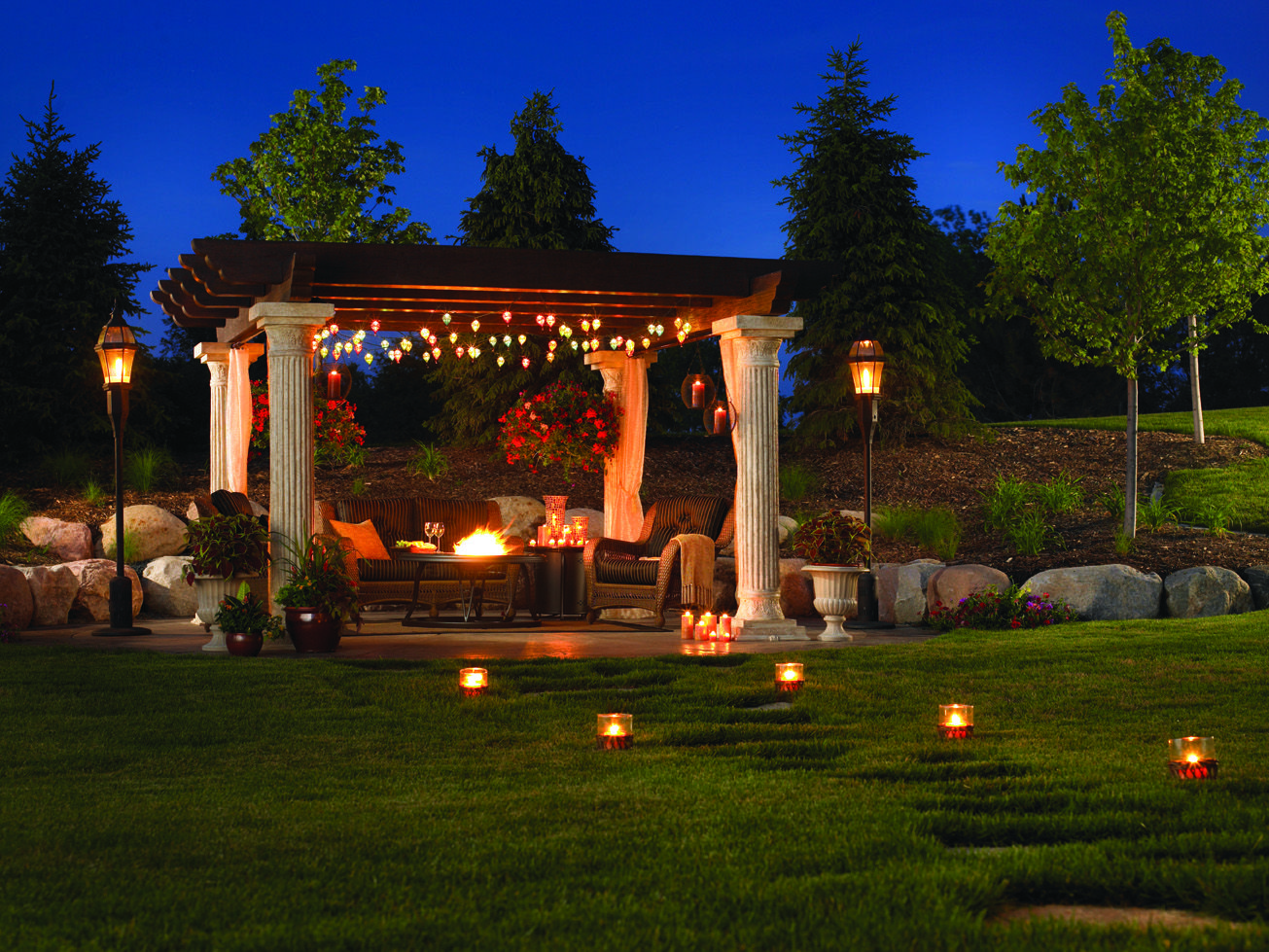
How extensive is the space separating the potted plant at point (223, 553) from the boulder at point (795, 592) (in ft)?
15.2

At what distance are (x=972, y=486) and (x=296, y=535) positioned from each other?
915cm

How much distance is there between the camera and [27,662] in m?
7.14

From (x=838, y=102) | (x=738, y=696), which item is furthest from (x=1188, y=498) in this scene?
(x=738, y=696)

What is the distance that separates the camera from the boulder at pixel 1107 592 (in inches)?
381

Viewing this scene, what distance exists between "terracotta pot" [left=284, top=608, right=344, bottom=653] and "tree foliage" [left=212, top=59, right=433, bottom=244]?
863cm

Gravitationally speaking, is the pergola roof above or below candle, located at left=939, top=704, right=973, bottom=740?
above

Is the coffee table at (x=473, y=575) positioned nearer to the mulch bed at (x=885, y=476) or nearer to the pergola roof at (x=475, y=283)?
the pergola roof at (x=475, y=283)

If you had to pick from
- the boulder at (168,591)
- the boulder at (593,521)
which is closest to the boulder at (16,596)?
the boulder at (168,591)

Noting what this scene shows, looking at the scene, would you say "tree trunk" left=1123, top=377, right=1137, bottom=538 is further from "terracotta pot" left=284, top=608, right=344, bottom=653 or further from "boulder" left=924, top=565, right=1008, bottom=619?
"terracotta pot" left=284, top=608, right=344, bottom=653

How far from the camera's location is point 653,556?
33.3 feet

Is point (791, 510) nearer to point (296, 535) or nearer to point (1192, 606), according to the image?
point (1192, 606)

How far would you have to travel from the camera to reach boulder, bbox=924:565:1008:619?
9648mm

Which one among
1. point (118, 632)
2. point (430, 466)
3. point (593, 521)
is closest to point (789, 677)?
point (118, 632)

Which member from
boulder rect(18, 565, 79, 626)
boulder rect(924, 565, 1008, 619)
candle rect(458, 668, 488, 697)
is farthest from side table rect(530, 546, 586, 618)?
boulder rect(18, 565, 79, 626)
